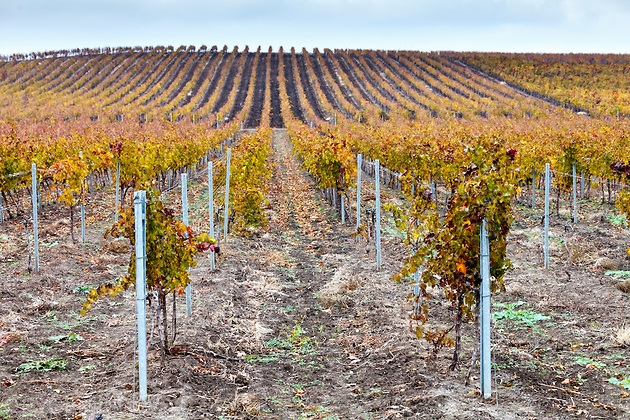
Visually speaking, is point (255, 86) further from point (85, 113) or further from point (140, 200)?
point (140, 200)

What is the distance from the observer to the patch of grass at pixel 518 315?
8.71 metres

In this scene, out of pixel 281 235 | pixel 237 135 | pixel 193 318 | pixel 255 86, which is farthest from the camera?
pixel 255 86

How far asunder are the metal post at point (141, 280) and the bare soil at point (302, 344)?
17 cm

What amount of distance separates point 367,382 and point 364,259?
591 centimetres

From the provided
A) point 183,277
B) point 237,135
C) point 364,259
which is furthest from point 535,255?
point 237,135

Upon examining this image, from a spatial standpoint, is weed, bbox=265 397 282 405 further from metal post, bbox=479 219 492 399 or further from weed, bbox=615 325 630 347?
weed, bbox=615 325 630 347

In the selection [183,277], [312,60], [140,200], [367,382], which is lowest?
[367,382]

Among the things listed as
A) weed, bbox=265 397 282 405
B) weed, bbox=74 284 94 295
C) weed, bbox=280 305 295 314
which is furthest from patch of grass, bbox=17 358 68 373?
weed, bbox=280 305 295 314

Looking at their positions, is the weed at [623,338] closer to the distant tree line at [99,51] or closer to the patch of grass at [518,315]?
the patch of grass at [518,315]

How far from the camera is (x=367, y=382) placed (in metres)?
6.95

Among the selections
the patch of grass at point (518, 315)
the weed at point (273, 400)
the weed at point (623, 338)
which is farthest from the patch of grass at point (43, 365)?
the weed at point (623, 338)

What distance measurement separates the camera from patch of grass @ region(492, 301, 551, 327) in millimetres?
8711

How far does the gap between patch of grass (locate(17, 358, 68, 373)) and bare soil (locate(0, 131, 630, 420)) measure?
32mm

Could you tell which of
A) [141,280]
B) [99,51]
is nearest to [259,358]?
[141,280]
